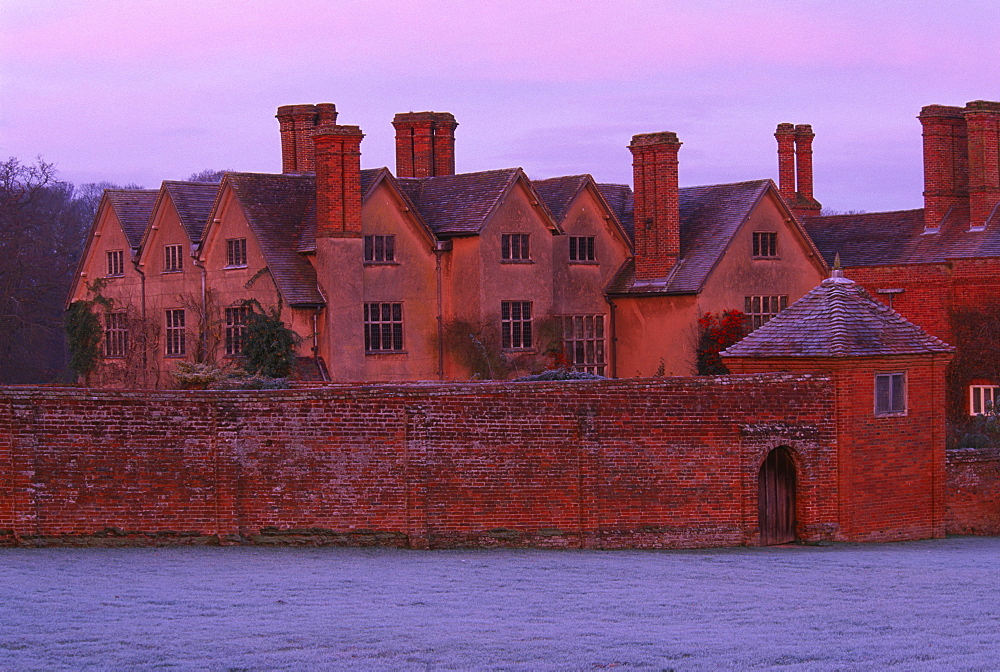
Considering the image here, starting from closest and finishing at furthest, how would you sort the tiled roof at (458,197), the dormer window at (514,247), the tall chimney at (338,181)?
the tall chimney at (338,181) → the tiled roof at (458,197) → the dormer window at (514,247)

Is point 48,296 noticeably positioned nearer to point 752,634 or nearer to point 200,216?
point 200,216

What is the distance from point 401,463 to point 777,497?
6.89 metres

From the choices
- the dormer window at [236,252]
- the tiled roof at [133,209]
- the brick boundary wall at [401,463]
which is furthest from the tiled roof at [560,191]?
the brick boundary wall at [401,463]

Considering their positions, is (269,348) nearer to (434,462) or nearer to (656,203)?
(656,203)

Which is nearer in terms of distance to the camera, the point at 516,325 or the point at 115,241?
the point at 516,325

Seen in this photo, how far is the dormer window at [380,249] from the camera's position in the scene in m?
36.8

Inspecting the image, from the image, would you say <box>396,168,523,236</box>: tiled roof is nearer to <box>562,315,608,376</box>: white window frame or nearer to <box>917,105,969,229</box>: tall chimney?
<box>562,315,608,376</box>: white window frame

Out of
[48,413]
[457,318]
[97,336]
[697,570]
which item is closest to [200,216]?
[97,336]

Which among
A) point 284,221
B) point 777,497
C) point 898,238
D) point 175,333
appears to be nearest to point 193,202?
point 175,333

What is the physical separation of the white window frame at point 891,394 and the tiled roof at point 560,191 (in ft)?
57.5

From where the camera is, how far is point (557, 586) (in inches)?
650

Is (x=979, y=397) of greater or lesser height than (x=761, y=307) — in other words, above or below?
below

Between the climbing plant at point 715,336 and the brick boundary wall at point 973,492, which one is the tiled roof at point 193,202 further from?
the brick boundary wall at point 973,492

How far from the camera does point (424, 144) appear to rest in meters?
43.2
